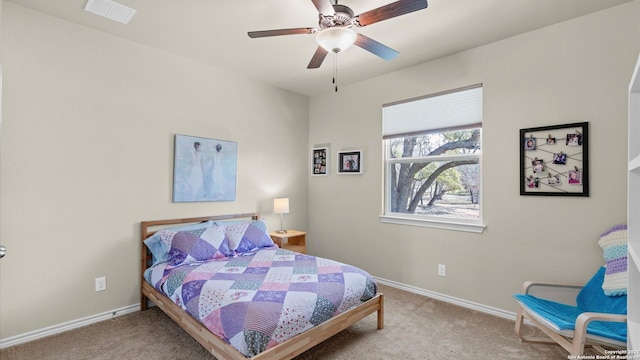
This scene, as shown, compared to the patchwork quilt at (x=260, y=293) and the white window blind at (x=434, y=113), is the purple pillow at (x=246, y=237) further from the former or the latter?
the white window blind at (x=434, y=113)

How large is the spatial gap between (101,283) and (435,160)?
3565mm

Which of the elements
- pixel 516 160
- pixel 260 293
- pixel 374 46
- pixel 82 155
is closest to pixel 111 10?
→ pixel 82 155

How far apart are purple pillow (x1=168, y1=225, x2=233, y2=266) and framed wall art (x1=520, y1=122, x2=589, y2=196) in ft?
9.52

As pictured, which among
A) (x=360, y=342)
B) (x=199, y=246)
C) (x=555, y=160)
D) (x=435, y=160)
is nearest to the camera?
(x=360, y=342)

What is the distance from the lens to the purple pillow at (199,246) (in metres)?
2.85

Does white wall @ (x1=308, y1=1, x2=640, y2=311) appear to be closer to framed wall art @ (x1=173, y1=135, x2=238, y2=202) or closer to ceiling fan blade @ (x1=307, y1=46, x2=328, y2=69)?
ceiling fan blade @ (x1=307, y1=46, x2=328, y2=69)

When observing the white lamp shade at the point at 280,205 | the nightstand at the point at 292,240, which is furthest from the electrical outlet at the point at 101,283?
the white lamp shade at the point at 280,205

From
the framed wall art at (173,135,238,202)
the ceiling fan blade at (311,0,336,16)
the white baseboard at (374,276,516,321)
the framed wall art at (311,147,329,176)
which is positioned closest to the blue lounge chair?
the white baseboard at (374,276,516,321)

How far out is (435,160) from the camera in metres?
3.46

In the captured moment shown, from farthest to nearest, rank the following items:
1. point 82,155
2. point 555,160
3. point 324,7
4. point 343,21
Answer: point 82,155
point 555,160
point 343,21
point 324,7

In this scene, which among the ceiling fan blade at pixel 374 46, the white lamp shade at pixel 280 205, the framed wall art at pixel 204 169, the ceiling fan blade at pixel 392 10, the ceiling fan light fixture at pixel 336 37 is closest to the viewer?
the ceiling fan blade at pixel 392 10

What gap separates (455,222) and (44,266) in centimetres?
376

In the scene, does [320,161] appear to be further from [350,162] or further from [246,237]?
[246,237]

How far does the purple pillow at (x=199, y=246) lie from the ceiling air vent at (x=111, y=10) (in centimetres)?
194
